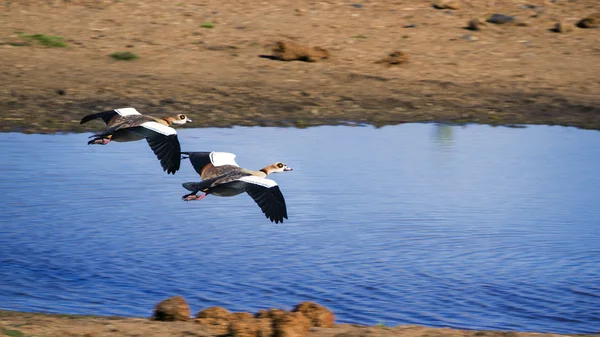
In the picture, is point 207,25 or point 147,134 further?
point 207,25

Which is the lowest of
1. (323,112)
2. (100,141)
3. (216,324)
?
(216,324)

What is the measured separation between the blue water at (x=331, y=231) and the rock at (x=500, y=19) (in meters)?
6.91

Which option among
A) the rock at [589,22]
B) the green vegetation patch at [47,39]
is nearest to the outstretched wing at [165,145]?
the green vegetation patch at [47,39]

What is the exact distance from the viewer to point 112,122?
11.4 metres

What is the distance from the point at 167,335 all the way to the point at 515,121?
13.0 metres

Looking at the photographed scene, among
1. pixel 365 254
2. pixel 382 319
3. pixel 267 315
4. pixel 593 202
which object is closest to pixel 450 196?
pixel 593 202

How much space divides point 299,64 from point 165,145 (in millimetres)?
11543

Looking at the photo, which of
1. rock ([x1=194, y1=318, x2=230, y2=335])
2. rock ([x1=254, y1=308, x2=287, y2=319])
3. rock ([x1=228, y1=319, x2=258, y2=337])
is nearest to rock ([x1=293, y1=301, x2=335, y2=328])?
rock ([x1=254, y1=308, x2=287, y2=319])

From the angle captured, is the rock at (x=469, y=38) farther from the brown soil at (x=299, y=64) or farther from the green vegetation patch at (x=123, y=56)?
the green vegetation patch at (x=123, y=56)

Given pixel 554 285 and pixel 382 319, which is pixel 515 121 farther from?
pixel 382 319

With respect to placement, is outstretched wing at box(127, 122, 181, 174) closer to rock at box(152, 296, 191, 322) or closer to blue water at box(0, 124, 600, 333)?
blue water at box(0, 124, 600, 333)

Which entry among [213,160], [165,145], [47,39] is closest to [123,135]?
[165,145]

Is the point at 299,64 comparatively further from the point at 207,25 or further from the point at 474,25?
the point at 474,25

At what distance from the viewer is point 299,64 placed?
74.4ft
